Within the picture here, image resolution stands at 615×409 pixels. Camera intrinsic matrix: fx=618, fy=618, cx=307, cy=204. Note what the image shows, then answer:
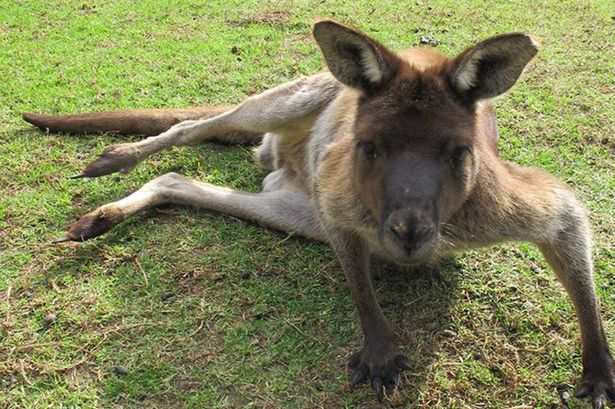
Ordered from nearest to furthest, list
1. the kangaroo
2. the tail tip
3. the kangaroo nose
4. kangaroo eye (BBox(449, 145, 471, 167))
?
the kangaroo nose
the kangaroo
kangaroo eye (BBox(449, 145, 471, 167))
the tail tip

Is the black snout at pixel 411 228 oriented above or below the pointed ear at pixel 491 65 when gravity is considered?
below

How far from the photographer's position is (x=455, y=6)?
23.6ft

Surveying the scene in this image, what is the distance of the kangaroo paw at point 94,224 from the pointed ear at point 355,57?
5.62 ft

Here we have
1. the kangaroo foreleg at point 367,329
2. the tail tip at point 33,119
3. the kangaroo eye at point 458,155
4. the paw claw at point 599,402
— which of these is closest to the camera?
the kangaroo eye at point 458,155

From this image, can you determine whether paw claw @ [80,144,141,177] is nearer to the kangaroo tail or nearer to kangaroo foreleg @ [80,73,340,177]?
kangaroo foreleg @ [80,73,340,177]

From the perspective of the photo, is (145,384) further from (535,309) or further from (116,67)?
(116,67)

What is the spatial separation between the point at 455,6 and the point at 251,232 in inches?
183

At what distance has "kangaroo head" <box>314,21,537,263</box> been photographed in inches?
96.2

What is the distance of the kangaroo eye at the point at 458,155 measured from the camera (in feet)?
8.62

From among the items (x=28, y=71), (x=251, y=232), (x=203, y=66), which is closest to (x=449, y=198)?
(x=251, y=232)

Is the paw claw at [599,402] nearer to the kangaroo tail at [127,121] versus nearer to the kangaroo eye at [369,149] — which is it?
the kangaroo eye at [369,149]

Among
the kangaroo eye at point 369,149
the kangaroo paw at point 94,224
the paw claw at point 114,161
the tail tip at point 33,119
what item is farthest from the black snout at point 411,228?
the tail tip at point 33,119

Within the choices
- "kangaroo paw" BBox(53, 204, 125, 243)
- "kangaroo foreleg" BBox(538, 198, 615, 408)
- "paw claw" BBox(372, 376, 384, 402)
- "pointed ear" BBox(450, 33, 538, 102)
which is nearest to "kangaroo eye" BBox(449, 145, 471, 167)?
"pointed ear" BBox(450, 33, 538, 102)

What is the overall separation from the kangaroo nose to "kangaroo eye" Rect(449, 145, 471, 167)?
39 centimetres
